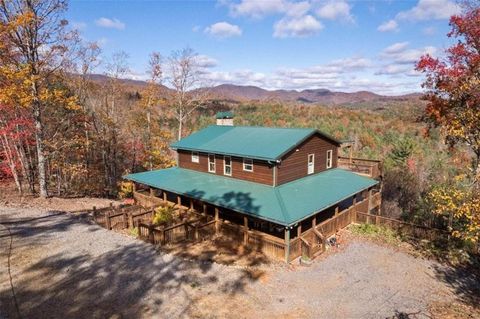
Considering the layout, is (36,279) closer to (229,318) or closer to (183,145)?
(229,318)

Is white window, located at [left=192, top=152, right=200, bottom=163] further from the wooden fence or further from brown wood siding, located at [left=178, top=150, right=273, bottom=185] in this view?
the wooden fence

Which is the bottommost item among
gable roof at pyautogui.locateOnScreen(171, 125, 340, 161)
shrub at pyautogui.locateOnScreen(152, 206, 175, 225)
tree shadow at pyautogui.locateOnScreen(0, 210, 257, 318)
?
tree shadow at pyautogui.locateOnScreen(0, 210, 257, 318)

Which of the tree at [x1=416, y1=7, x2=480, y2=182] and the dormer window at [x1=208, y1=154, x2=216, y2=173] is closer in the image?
the tree at [x1=416, y1=7, x2=480, y2=182]

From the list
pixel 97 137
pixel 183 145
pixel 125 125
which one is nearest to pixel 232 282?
pixel 183 145

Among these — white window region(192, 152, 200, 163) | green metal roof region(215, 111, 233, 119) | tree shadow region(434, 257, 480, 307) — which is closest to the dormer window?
white window region(192, 152, 200, 163)

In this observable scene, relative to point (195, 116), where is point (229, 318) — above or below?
below

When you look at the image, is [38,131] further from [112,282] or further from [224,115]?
[112,282]

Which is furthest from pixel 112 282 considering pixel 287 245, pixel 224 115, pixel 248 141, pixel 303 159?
pixel 224 115

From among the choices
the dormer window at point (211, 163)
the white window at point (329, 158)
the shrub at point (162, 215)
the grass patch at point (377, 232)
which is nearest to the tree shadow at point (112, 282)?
the shrub at point (162, 215)
